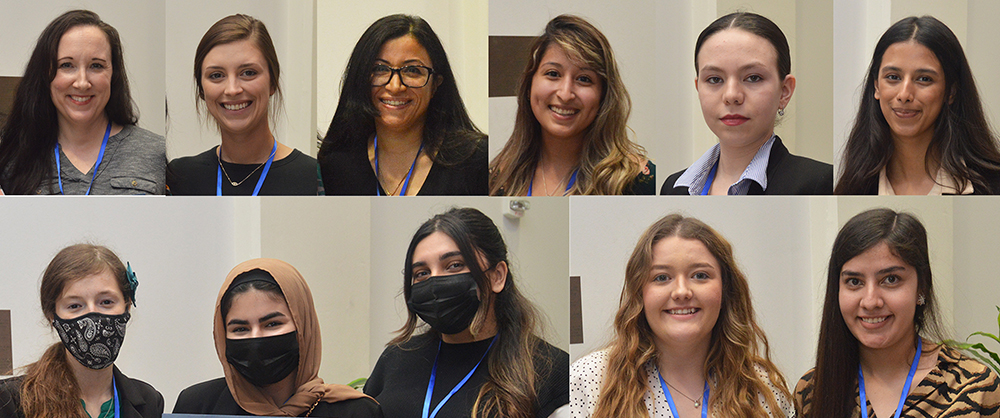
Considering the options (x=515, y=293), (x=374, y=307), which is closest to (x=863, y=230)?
(x=515, y=293)

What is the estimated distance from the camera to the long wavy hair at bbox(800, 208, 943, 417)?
6.60ft

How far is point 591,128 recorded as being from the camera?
2.04 metres

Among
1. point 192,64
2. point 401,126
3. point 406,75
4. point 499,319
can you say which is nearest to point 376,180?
point 401,126

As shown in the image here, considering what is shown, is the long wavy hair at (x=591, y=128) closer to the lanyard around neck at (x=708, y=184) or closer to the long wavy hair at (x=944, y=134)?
the lanyard around neck at (x=708, y=184)

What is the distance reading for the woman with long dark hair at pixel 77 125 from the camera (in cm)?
223

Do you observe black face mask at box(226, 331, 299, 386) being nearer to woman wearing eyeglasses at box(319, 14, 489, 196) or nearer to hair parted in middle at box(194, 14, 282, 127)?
woman wearing eyeglasses at box(319, 14, 489, 196)

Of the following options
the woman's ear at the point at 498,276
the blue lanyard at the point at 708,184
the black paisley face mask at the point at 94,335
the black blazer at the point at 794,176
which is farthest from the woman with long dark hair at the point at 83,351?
the black blazer at the point at 794,176

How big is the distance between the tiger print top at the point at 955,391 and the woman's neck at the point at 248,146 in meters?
1.86

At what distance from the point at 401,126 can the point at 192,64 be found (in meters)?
0.65

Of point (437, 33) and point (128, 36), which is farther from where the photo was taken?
point (128, 36)

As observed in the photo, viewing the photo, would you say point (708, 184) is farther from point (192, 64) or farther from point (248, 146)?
point (192, 64)

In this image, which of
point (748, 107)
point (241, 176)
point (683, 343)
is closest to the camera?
point (748, 107)

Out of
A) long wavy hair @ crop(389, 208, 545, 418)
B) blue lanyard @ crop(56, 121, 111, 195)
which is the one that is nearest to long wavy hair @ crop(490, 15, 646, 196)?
long wavy hair @ crop(389, 208, 545, 418)

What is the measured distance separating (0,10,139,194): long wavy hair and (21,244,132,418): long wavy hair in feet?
0.82
